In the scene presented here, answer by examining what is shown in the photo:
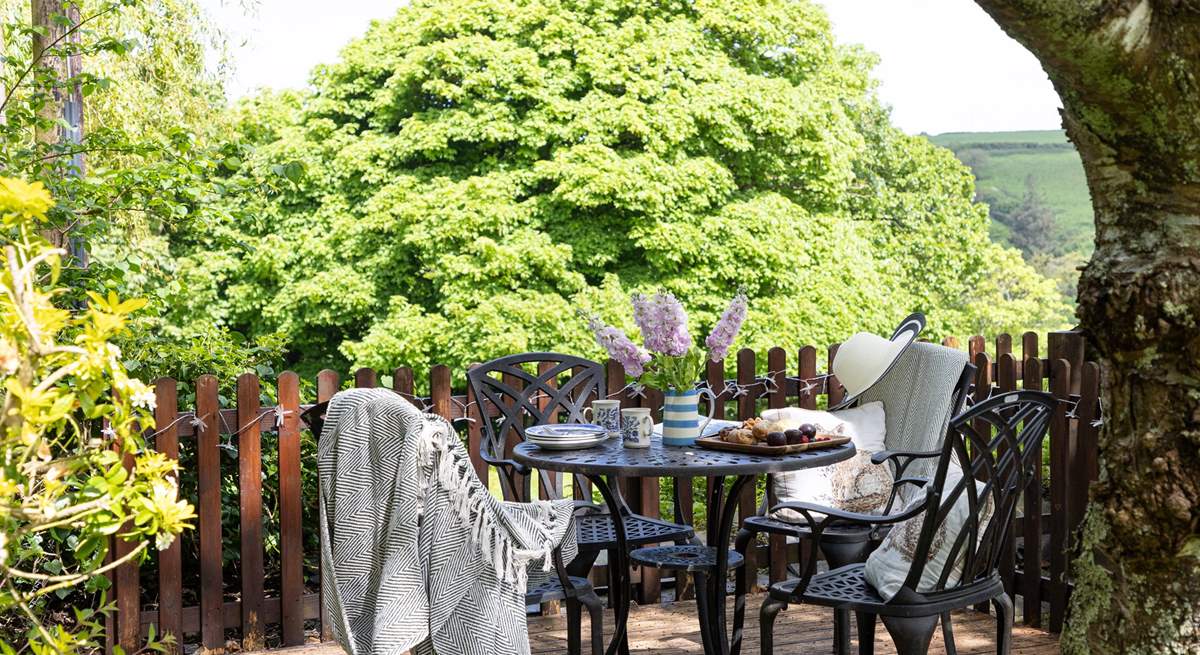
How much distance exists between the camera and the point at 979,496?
3.12 metres

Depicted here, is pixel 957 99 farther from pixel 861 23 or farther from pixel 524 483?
pixel 524 483

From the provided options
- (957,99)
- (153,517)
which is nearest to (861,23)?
(957,99)

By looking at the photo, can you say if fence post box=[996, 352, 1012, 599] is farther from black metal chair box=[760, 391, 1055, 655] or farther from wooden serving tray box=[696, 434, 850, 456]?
black metal chair box=[760, 391, 1055, 655]

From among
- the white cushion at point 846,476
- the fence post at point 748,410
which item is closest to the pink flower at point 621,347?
the white cushion at point 846,476

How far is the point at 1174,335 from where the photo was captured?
6.89 feet

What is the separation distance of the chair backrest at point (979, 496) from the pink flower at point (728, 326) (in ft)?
2.73

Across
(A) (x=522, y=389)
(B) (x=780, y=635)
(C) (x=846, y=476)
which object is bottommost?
(B) (x=780, y=635)

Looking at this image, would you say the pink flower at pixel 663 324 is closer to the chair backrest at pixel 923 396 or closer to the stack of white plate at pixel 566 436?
the stack of white plate at pixel 566 436

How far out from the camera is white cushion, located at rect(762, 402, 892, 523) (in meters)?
4.45

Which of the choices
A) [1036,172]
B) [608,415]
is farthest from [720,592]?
[1036,172]

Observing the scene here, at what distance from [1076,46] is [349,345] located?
36.0ft

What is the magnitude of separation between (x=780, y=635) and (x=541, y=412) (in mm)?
1302

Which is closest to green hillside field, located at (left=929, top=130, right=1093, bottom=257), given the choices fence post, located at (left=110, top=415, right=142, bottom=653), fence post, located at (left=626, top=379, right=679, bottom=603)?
fence post, located at (left=626, top=379, right=679, bottom=603)

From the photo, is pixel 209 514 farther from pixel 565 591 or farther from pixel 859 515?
pixel 859 515
